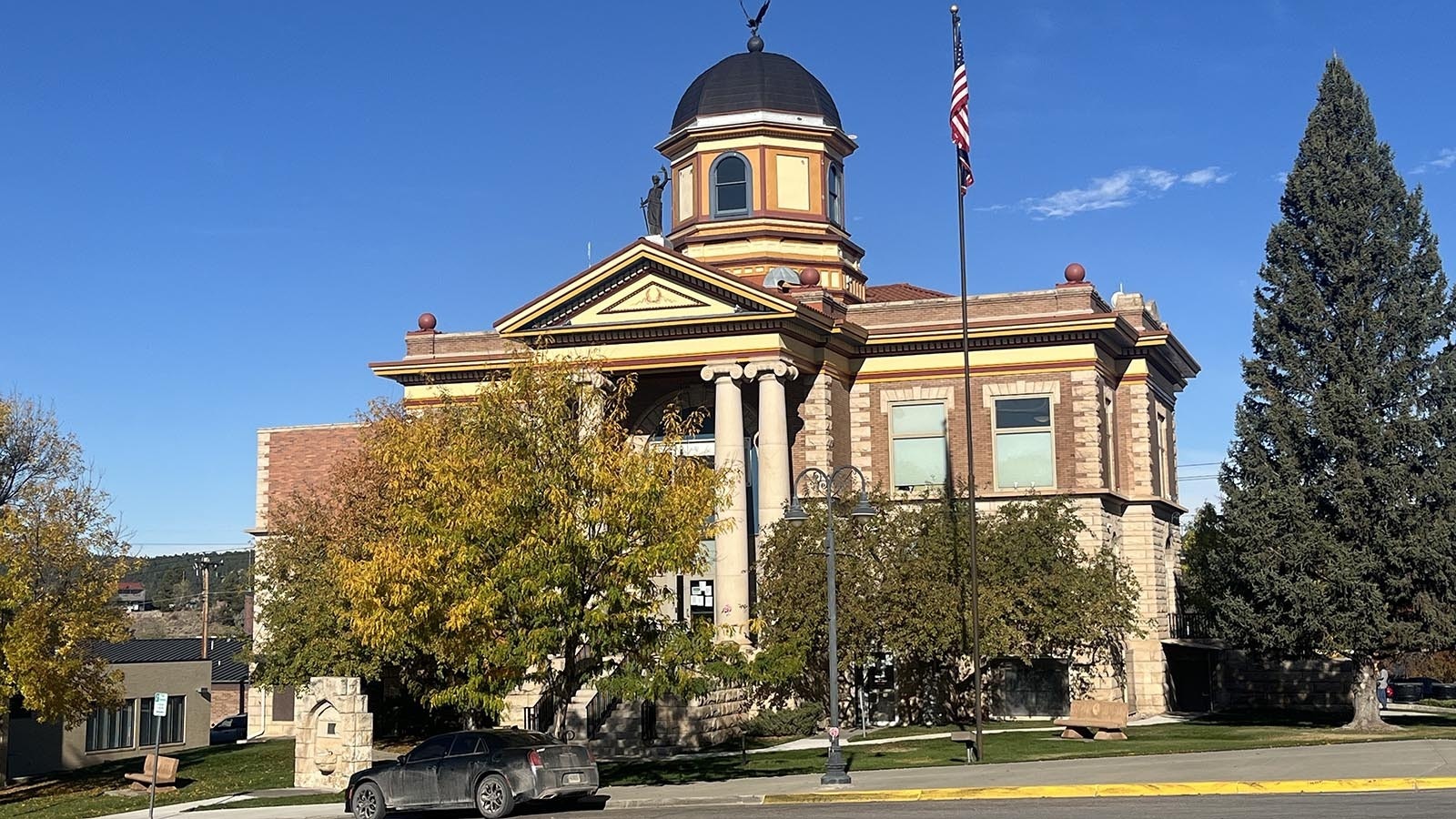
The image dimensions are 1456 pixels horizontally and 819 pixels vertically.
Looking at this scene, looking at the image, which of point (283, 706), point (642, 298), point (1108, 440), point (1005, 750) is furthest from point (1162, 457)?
point (283, 706)

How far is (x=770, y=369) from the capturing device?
157 feet

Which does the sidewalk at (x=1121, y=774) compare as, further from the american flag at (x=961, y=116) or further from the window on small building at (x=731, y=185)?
the window on small building at (x=731, y=185)

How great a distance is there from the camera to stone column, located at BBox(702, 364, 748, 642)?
46188 millimetres

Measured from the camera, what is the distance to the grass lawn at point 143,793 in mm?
34906

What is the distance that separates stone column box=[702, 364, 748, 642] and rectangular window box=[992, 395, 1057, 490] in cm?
861

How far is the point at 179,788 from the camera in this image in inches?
1475

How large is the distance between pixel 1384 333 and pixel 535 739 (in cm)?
2626

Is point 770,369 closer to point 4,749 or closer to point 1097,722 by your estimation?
point 1097,722

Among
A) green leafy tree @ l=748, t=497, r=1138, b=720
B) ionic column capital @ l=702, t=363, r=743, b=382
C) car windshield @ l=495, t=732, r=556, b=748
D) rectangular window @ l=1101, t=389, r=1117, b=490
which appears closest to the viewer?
car windshield @ l=495, t=732, r=556, b=748

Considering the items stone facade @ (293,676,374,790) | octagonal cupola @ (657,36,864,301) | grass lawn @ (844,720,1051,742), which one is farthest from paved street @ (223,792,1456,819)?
octagonal cupola @ (657,36,864,301)

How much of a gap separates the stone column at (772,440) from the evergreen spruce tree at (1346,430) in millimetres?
12763

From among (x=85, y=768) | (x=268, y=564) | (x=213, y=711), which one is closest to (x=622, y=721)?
(x=268, y=564)

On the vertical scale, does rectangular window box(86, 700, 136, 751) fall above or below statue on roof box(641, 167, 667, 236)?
below

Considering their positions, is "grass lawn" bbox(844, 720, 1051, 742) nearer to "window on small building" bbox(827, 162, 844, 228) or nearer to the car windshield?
the car windshield
